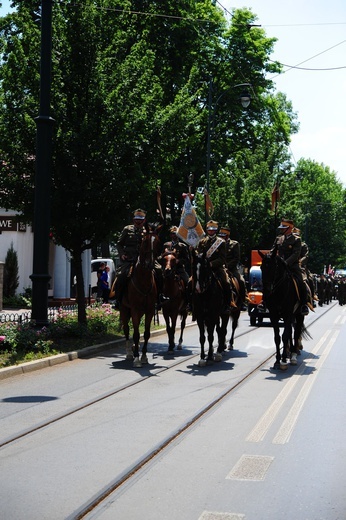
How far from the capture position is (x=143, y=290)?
1367cm

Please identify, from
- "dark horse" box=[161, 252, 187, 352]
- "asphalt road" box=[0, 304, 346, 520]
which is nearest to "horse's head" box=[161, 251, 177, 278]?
"dark horse" box=[161, 252, 187, 352]

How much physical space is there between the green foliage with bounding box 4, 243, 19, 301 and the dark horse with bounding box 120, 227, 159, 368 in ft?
61.6

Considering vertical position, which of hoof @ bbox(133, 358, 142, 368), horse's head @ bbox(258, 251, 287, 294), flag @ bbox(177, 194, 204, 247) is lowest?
hoof @ bbox(133, 358, 142, 368)

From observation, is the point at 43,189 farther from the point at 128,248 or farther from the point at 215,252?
the point at 215,252

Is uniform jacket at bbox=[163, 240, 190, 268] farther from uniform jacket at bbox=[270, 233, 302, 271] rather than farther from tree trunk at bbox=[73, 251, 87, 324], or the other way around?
uniform jacket at bbox=[270, 233, 302, 271]

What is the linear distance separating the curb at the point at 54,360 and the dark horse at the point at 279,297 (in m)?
3.70

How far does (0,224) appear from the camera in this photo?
110 ft

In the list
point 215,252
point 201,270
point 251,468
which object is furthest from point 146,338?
point 251,468

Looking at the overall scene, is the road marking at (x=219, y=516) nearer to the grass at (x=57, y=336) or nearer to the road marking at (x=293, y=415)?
the road marking at (x=293, y=415)

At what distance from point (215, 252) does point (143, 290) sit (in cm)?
141

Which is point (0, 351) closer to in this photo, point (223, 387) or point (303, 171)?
point (223, 387)

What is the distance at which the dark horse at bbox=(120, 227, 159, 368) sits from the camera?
522 inches

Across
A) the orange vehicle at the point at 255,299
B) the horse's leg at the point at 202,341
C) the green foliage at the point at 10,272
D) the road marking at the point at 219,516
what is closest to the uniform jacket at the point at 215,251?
the horse's leg at the point at 202,341

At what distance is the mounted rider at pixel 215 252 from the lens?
13.5m
